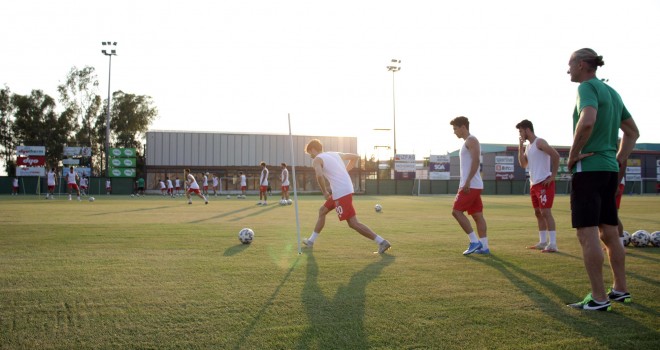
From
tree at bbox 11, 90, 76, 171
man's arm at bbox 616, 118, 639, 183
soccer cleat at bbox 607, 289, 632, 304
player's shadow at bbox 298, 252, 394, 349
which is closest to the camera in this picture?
player's shadow at bbox 298, 252, 394, 349

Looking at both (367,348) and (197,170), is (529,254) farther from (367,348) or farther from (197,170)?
(197,170)

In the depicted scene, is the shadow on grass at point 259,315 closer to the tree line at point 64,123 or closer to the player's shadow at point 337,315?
the player's shadow at point 337,315

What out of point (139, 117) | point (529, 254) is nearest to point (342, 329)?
point (529, 254)

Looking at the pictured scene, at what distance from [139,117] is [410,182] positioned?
34890 millimetres

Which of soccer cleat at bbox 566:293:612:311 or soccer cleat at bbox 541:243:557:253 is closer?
soccer cleat at bbox 566:293:612:311

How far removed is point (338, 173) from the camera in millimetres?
7379

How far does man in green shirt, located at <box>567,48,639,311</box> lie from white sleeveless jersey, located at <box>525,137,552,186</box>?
3.91 metres

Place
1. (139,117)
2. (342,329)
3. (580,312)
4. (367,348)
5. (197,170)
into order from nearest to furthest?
(367,348), (342,329), (580,312), (197,170), (139,117)

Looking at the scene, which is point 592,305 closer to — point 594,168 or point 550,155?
point 594,168

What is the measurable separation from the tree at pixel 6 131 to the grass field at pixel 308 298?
58.0 metres

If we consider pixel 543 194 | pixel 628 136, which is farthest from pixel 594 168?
pixel 543 194

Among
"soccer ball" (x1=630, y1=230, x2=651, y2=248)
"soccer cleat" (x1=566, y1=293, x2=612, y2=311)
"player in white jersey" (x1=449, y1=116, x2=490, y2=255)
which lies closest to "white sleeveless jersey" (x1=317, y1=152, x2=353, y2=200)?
"player in white jersey" (x1=449, y1=116, x2=490, y2=255)

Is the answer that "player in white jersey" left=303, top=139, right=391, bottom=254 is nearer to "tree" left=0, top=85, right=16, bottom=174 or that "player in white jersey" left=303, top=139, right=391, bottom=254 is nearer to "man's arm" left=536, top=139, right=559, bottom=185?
"man's arm" left=536, top=139, right=559, bottom=185

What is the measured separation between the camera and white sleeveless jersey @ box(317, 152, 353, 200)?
24.0 feet
